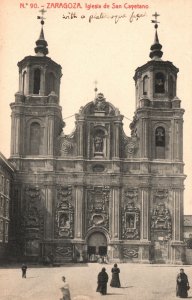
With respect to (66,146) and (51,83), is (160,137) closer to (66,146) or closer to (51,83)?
(66,146)

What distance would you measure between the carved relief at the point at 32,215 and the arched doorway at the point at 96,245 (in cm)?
443

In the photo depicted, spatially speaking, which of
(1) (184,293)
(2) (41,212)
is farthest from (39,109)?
(1) (184,293)

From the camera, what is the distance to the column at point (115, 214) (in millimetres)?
47656

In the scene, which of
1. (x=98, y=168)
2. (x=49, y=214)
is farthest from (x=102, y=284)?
(x=98, y=168)

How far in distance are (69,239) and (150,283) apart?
69.4ft

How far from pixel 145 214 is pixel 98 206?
4.17 m

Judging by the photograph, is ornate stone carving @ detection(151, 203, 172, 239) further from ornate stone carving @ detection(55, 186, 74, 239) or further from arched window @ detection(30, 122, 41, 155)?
arched window @ detection(30, 122, 41, 155)

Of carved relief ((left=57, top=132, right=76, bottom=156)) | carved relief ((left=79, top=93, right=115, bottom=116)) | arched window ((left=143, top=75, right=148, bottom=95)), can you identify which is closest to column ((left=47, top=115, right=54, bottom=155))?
carved relief ((left=57, top=132, right=76, bottom=156))

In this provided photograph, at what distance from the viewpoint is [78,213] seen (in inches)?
1891

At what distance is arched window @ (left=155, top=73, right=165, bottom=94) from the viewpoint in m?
51.5

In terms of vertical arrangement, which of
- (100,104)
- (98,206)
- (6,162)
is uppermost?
(100,104)


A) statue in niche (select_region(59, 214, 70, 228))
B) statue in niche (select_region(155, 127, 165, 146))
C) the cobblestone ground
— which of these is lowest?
the cobblestone ground

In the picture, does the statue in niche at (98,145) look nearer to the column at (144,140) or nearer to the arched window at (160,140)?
the column at (144,140)

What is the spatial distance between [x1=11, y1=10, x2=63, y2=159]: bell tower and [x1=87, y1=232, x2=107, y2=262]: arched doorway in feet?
26.8
